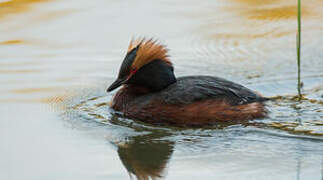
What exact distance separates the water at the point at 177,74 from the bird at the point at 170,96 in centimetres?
18

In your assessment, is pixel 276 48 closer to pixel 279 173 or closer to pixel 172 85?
pixel 172 85

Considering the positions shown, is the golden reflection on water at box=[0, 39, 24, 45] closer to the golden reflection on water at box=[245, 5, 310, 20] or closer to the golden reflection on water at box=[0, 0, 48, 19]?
the golden reflection on water at box=[0, 0, 48, 19]

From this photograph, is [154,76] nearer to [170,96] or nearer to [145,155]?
[170,96]

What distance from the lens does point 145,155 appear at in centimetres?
691

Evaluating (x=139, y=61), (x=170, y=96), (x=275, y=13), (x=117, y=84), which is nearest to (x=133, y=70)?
(x=139, y=61)

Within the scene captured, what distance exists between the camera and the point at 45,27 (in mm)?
11773

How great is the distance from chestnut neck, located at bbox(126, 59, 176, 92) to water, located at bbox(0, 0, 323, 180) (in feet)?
1.80

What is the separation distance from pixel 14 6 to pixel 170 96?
5446mm

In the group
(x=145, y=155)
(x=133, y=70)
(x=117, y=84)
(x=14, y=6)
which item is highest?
(x=14, y=6)

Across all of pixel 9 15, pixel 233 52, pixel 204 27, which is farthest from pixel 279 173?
pixel 9 15

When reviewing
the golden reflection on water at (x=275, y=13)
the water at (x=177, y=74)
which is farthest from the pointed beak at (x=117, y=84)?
the golden reflection on water at (x=275, y=13)

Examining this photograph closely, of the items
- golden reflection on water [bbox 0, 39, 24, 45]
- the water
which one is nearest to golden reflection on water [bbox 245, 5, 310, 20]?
the water

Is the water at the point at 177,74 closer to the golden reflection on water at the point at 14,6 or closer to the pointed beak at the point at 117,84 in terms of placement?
the golden reflection on water at the point at 14,6

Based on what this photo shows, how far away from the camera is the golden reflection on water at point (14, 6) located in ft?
41.0
